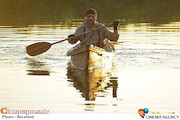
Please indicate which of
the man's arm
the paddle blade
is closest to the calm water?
the paddle blade

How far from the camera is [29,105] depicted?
10.5 m

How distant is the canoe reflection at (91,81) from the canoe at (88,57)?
18cm

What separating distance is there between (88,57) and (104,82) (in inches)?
64.3

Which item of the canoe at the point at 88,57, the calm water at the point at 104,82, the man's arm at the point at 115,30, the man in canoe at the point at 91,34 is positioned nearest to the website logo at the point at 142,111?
the calm water at the point at 104,82

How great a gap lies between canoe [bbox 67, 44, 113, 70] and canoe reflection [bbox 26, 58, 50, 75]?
975 millimetres

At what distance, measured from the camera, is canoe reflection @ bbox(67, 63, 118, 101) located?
1196 centimetres

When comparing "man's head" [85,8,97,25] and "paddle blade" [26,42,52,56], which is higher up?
"man's head" [85,8,97,25]

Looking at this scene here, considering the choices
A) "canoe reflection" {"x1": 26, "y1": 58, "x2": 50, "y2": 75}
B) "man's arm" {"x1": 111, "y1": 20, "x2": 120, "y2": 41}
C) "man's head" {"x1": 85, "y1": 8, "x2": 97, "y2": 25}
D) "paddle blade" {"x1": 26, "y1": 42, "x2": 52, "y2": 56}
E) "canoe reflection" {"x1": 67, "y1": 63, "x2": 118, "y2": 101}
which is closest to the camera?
"canoe reflection" {"x1": 67, "y1": 63, "x2": 118, "y2": 101}

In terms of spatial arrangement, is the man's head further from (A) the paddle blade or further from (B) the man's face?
(A) the paddle blade

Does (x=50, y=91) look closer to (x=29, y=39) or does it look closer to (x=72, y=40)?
(x=72, y=40)

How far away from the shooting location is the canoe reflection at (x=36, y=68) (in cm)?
1496

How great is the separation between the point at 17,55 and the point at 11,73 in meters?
4.63

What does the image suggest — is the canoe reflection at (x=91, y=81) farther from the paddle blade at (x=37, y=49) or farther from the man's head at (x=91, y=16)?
the paddle blade at (x=37, y=49)

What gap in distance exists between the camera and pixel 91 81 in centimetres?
1347
